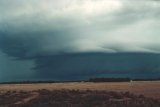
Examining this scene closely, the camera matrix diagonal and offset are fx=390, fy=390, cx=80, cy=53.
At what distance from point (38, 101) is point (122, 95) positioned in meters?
14.6

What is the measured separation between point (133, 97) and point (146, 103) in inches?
353

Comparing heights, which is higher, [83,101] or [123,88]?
[123,88]

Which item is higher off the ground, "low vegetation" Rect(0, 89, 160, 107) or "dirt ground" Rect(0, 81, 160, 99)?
"dirt ground" Rect(0, 81, 160, 99)

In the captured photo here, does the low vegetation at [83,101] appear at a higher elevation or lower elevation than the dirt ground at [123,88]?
lower

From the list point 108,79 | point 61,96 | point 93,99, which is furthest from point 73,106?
point 108,79

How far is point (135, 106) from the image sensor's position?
5381 centimetres

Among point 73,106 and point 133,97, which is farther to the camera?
point 133,97

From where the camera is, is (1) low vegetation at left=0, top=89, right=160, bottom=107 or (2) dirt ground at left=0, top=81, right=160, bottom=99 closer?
(1) low vegetation at left=0, top=89, right=160, bottom=107

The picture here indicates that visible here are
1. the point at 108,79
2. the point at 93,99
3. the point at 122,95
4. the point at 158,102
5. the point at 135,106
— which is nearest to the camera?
the point at 135,106

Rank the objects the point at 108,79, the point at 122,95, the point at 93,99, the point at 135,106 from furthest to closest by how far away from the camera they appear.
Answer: the point at 108,79, the point at 122,95, the point at 93,99, the point at 135,106

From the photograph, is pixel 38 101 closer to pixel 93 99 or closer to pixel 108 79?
pixel 93 99

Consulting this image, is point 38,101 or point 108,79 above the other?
point 108,79

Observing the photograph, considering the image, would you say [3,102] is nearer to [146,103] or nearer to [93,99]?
[93,99]

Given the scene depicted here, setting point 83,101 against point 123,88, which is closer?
point 83,101
